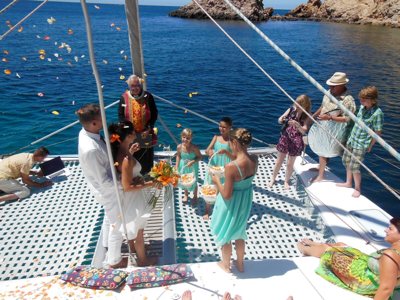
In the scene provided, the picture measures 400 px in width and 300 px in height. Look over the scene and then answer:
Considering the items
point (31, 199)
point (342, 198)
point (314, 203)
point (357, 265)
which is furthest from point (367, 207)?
point (31, 199)

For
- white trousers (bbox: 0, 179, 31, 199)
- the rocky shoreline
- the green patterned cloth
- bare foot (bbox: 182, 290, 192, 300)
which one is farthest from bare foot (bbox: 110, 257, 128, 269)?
the rocky shoreline

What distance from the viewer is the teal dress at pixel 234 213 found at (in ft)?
9.46

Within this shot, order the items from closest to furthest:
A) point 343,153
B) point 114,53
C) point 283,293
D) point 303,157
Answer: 1. point 283,293
2. point 343,153
3. point 303,157
4. point 114,53

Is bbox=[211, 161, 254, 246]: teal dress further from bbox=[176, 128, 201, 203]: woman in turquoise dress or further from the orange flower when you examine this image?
bbox=[176, 128, 201, 203]: woman in turquoise dress

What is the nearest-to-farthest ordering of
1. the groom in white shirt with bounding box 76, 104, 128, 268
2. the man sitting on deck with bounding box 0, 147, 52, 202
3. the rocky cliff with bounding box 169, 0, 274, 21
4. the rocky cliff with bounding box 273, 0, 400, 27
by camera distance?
the groom in white shirt with bounding box 76, 104, 128, 268 < the man sitting on deck with bounding box 0, 147, 52, 202 < the rocky cliff with bounding box 273, 0, 400, 27 < the rocky cliff with bounding box 169, 0, 274, 21

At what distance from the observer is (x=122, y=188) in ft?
9.86

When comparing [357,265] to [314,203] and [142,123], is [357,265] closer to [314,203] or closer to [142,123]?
[314,203]

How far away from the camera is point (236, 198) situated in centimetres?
290

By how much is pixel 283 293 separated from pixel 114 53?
2717 centimetres

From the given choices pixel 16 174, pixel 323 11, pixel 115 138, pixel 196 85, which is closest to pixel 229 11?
pixel 323 11

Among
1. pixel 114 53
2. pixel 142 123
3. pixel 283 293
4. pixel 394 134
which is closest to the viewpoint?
pixel 283 293

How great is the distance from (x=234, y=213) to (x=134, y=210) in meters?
1.02

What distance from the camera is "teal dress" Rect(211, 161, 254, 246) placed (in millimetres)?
2885

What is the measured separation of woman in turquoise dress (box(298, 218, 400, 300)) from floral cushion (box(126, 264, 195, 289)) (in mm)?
1398
